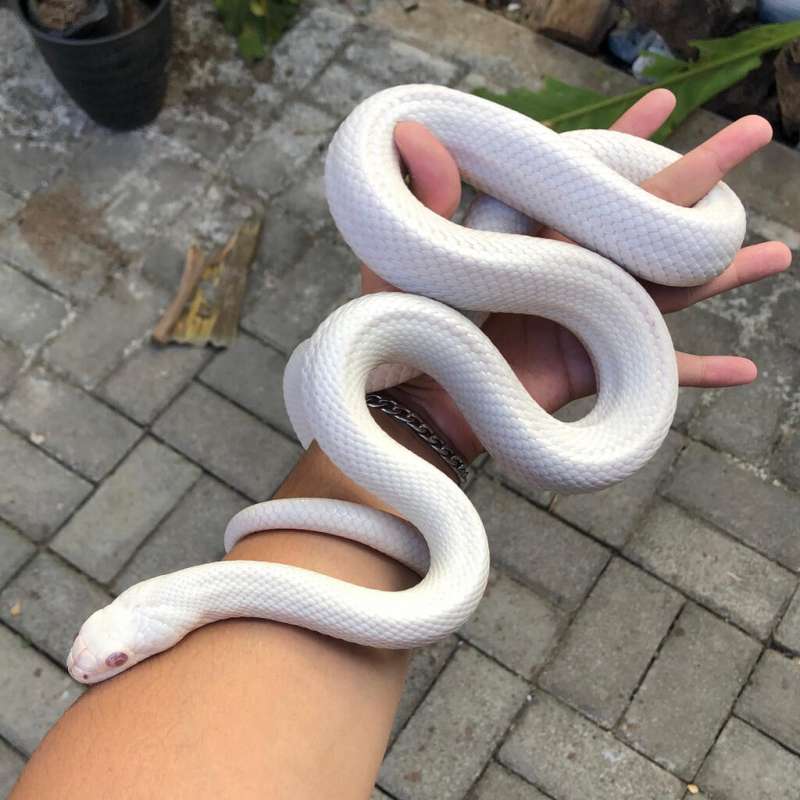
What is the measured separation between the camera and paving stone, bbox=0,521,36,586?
2.49 meters

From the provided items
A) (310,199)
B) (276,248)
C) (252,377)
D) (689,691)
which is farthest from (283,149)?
(689,691)

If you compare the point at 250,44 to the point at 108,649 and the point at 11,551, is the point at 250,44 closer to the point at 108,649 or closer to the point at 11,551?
the point at 11,551

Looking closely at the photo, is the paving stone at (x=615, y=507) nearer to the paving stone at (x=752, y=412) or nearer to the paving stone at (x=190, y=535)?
the paving stone at (x=752, y=412)

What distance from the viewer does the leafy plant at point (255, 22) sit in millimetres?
3227

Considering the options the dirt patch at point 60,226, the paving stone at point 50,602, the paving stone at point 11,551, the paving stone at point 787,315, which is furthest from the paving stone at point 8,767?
the paving stone at point 787,315

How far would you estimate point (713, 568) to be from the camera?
245 cm

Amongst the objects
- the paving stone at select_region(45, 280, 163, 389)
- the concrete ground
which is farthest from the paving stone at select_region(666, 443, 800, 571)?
the paving stone at select_region(45, 280, 163, 389)

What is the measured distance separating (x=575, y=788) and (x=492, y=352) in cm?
118

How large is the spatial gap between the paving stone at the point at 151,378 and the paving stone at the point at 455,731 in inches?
43.9

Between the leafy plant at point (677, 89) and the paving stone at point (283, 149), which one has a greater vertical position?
the leafy plant at point (677, 89)

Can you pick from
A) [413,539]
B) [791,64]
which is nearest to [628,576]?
[413,539]

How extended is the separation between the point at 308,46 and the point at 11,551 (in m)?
1.97

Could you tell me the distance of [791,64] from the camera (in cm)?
291

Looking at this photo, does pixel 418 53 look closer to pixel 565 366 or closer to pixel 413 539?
pixel 565 366
